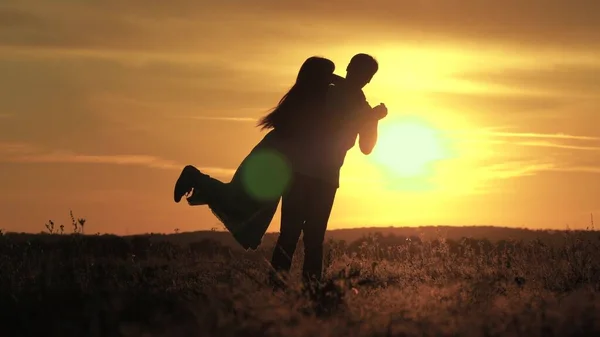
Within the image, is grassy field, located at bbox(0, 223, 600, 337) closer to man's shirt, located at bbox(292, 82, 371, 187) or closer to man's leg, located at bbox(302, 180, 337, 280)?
man's leg, located at bbox(302, 180, 337, 280)

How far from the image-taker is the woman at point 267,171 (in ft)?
29.2

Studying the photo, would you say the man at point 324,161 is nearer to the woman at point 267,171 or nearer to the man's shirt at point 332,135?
the man's shirt at point 332,135

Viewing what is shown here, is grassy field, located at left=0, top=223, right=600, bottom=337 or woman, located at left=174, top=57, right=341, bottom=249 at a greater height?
woman, located at left=174, top=57, right=341, bottom=249

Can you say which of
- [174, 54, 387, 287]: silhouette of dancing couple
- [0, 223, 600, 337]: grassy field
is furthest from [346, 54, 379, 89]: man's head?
[0, 223, 600, 337]: grassy field

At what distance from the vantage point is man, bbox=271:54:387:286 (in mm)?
8844

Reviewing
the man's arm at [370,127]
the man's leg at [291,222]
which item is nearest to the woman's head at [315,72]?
the man's arm at [370,127]

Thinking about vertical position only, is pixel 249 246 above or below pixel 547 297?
above

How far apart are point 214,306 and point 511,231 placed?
30.1 meters

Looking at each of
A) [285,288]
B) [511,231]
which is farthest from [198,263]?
[511,231]

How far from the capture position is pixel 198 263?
12742 mm

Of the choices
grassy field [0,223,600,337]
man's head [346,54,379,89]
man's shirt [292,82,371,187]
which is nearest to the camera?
grassy field [0,223,600,337]

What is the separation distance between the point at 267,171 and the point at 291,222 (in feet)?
1.92

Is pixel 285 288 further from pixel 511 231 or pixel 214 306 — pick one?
pixel 511 231

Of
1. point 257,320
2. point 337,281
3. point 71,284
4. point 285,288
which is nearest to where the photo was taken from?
point 257,320
